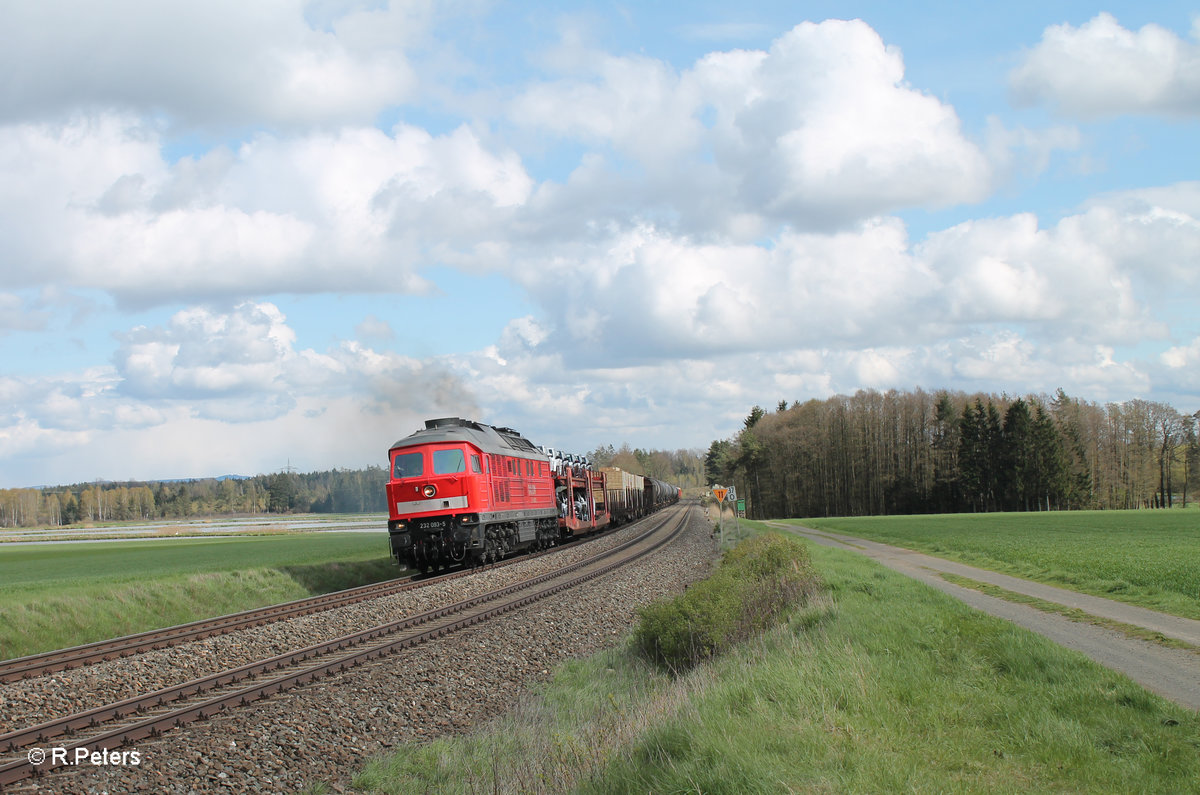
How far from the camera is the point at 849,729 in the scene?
6.82m

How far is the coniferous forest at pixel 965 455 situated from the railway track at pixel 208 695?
79075 millimetres

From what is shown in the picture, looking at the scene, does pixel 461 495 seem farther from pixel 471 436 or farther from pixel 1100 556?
pixel 1100 556

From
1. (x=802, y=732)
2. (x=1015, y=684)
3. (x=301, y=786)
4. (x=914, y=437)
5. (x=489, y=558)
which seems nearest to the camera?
(x=802, y=732)

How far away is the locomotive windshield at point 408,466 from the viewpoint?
23.8 meters

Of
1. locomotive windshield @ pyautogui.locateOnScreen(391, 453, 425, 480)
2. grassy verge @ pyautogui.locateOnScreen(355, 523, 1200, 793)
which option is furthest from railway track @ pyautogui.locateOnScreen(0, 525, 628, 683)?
grassy verge @ pyautogui.locateOnScreen(355, 523, 1200, 793)

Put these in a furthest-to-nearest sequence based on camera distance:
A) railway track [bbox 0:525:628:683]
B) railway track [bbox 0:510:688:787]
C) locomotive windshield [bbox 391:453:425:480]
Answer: locomotive windshield [bbox 391:453:425:480] → railway track [bbox 0:525:628:683] → railway track [bbox 0:510:688:787]

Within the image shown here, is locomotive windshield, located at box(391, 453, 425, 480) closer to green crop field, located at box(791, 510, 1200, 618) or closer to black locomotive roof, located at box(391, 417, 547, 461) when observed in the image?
black locomotive roof, located at box(391, 417, 547, 461)

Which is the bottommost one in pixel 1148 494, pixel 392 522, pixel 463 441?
pixel 1148 494

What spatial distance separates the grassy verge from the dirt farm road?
740mm

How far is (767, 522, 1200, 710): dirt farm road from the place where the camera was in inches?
364

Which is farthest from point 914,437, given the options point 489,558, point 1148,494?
point 489,558

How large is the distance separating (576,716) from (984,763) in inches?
201

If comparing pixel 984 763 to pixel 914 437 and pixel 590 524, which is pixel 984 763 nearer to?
pixel 590 524

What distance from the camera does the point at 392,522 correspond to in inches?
953
